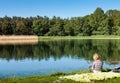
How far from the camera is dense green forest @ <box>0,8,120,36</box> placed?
101431 millimetres

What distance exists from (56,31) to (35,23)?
868 centimetres

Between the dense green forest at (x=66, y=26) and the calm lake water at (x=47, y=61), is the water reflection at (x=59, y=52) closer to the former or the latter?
the calm lake water at (x=47, y=61)

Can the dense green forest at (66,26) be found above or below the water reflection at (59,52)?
above

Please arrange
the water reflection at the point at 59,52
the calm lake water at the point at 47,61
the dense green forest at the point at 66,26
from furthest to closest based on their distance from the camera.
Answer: the dense green forest at the point at 66,26 → the water reflection at the point at 59,52 → the calm lake water at the point at 47,61

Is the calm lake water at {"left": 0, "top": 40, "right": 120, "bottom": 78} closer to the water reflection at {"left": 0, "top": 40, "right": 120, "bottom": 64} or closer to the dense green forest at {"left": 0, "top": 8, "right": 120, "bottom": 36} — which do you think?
the water reflection at {"left": 0, "top": 40, "right": 120, "bottom": 64}

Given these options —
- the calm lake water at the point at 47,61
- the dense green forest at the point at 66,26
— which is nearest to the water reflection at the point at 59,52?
the calm lake water at the point at 47,61

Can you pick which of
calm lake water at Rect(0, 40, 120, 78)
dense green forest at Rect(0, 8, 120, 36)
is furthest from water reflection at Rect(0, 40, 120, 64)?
dense green forest at Rect(0, 8, 120, 36)

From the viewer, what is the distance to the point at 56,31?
10425 centimetres

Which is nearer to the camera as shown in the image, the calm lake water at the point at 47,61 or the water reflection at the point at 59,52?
the calm lake water at the point at 47,61

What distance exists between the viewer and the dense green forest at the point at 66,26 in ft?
333

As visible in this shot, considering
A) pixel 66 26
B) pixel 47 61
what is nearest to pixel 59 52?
pixel 47 61

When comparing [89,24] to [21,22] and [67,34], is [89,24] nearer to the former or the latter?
[67,34]

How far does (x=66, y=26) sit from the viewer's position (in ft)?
341

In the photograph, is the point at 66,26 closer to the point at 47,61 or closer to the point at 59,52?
the point at 59,52
